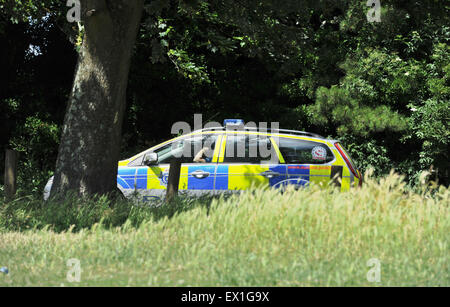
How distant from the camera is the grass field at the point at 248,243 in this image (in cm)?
593

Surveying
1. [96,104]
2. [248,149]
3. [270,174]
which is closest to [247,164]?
[248,149]

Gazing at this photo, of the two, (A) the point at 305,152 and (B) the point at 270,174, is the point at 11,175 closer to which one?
(B) the point at 270,174

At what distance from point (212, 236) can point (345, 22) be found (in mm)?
9816

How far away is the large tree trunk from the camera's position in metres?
9.62

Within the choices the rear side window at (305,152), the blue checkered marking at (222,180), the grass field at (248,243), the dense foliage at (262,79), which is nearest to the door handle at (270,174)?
the rear side window at (305,152)

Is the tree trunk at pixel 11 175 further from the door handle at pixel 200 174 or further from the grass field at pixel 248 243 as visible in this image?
the door handle at pixel 200 174

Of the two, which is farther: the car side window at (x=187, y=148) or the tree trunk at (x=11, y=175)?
the car side window at (x=187, y=148)

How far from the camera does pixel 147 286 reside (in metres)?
5.65

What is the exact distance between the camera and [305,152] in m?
10.6

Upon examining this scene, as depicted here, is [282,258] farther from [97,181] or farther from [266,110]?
[266,110]

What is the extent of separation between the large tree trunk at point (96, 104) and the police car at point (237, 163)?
919 mm

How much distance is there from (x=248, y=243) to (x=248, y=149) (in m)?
4.08


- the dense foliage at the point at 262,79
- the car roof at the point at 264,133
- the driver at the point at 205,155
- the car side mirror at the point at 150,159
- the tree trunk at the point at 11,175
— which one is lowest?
the tree trunk at the point at 11,175

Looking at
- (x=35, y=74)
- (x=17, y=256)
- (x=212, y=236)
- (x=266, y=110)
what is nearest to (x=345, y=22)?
(x=266, y=110)
